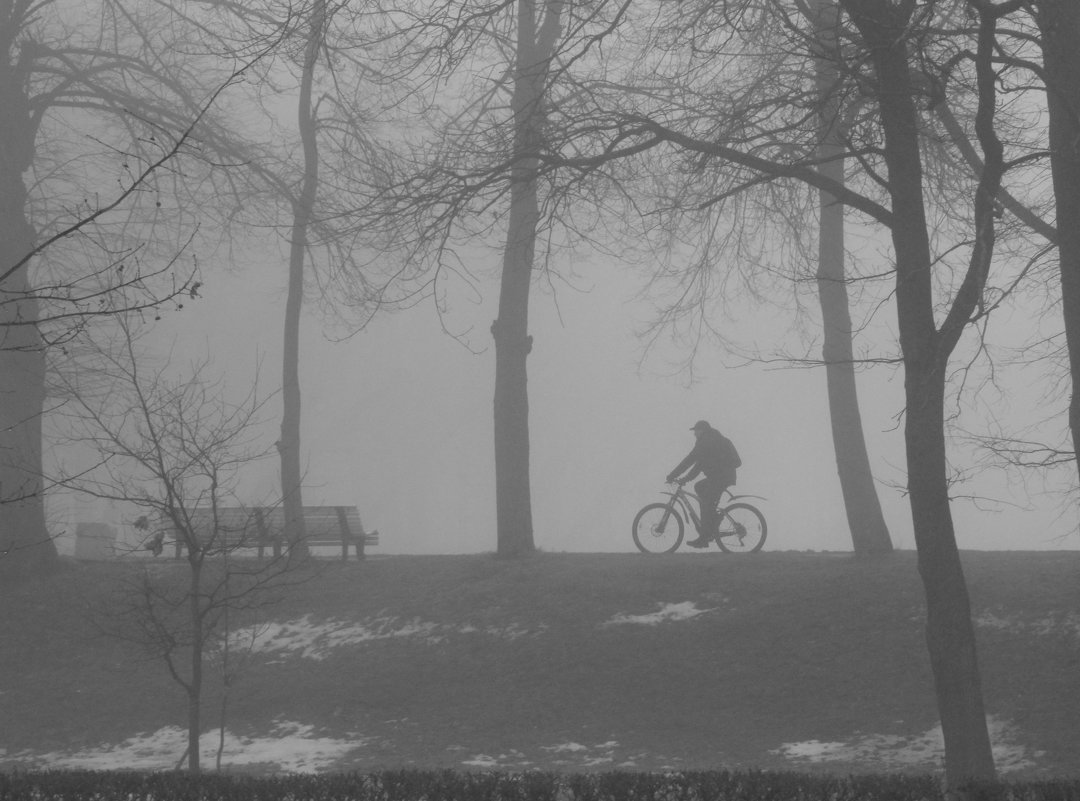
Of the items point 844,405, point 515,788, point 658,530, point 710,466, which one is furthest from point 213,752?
point 844,405

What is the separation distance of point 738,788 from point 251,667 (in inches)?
357

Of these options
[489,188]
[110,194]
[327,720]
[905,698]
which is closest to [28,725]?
[327,720]

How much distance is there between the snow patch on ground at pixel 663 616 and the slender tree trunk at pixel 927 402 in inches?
197

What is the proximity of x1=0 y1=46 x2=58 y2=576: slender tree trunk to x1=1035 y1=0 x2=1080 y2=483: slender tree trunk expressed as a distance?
40.4ft

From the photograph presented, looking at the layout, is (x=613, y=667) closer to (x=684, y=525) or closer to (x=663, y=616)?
(x=663, y=616)

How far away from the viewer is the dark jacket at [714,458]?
15.8 meters

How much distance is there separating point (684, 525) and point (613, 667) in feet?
15.3

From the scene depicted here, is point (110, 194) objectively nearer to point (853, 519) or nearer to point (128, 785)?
point (853, 519)

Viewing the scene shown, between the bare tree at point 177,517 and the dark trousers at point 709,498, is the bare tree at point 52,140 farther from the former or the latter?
the dark trousers at point 709,498

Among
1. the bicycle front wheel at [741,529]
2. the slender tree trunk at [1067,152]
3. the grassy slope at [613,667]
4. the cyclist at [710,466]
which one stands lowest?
the grassy slope at [613,667]

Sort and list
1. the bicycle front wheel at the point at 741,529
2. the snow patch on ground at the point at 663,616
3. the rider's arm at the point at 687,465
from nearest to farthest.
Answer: the snow patch on ground at the point at 663,616 < the rider's arm at the point at 687,465 < the bicycle front wheel at the point at 741,529

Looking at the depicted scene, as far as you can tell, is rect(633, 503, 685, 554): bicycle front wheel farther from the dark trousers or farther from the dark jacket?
the dark jacket

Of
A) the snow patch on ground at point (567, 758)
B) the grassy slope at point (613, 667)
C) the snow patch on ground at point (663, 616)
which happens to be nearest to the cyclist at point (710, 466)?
the grassy slope at point (613, 667)

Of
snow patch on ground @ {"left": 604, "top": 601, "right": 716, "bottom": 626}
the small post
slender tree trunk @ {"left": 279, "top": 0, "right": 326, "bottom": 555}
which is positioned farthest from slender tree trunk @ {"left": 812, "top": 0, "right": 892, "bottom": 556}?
the small post
